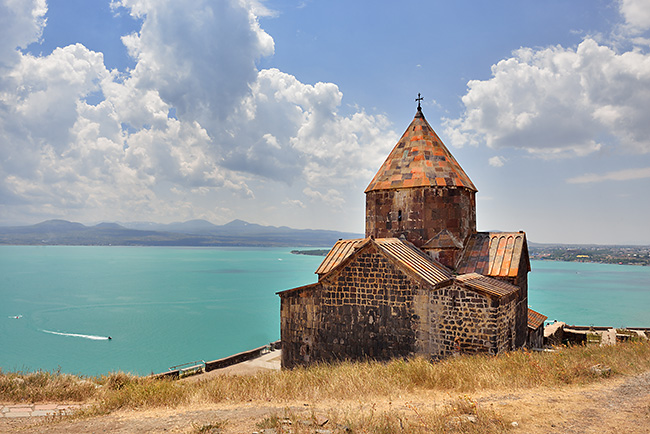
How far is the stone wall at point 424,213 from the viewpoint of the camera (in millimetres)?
10039

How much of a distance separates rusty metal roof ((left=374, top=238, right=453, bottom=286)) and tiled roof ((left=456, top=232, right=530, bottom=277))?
2.09 ft

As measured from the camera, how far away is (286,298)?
9.57 metres

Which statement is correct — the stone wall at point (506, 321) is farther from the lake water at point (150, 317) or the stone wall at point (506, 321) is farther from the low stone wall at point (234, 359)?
the lake water at point (150, 317)

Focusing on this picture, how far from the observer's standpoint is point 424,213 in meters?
10.1

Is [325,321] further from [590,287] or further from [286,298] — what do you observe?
[590,287]

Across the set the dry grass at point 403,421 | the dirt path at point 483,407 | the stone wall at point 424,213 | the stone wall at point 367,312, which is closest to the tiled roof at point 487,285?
the stone wall at point 367,312

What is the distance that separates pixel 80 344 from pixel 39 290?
37309 mm

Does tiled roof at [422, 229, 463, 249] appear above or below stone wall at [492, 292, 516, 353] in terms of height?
above

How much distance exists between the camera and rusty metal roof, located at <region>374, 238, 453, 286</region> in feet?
27.1

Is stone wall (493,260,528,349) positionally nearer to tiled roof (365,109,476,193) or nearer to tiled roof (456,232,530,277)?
tiled roof (456,232,530,277)

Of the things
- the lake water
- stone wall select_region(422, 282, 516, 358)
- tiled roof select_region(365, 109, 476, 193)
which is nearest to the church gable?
stone wall select_region(422, 282, 516, 358)

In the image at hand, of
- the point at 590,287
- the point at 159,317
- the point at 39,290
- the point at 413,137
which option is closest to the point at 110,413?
the point at 413,137

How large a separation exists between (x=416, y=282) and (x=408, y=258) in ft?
2.26

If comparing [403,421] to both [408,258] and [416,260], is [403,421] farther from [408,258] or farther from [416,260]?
[416,260]
